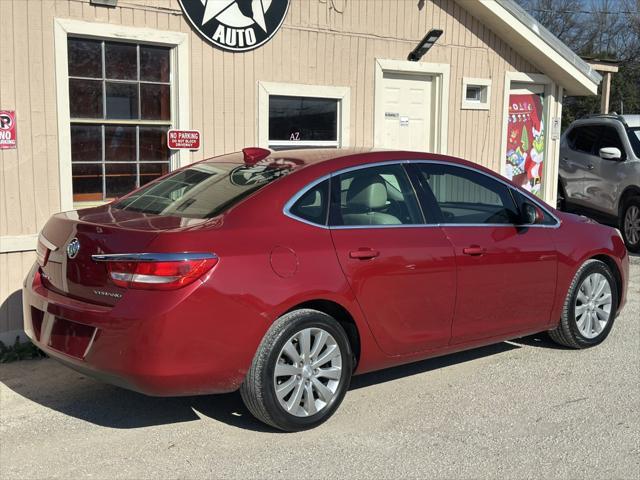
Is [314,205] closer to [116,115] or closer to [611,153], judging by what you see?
[116,115]

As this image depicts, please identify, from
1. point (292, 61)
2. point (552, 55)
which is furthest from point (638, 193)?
point (292, 61)

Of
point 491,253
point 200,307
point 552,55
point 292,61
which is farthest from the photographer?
point 552,55

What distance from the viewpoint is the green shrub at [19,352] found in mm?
5675

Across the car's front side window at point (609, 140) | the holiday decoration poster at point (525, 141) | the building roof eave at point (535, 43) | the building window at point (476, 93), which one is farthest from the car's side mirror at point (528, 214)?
the car's front side window at point (609, 140)

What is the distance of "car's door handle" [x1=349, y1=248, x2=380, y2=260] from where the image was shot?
429 centimetres

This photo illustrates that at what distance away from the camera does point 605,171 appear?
1115 centimetres

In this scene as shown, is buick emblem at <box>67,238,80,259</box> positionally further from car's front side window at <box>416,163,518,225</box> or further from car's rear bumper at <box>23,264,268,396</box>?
car's front side window at <box>416,163,518,225</box>

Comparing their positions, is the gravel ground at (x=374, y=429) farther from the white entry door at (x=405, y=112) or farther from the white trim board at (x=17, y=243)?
the white entry door at (x=405, y=112)

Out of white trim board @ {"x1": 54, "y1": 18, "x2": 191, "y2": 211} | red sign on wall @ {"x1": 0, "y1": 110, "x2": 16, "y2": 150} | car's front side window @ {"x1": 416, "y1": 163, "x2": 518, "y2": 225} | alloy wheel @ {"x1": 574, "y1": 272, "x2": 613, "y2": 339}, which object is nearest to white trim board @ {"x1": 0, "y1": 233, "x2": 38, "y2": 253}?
white trim board @ {"x1": 54, "y1": 18, "x2": 191, "y2": 211}

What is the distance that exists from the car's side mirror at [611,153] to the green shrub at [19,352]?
856cm

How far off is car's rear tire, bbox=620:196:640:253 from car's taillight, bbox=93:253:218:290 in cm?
847

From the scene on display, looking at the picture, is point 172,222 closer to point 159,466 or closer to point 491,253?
point 159,466

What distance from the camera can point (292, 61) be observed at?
7438mm

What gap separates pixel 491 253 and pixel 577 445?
55.7 inches
